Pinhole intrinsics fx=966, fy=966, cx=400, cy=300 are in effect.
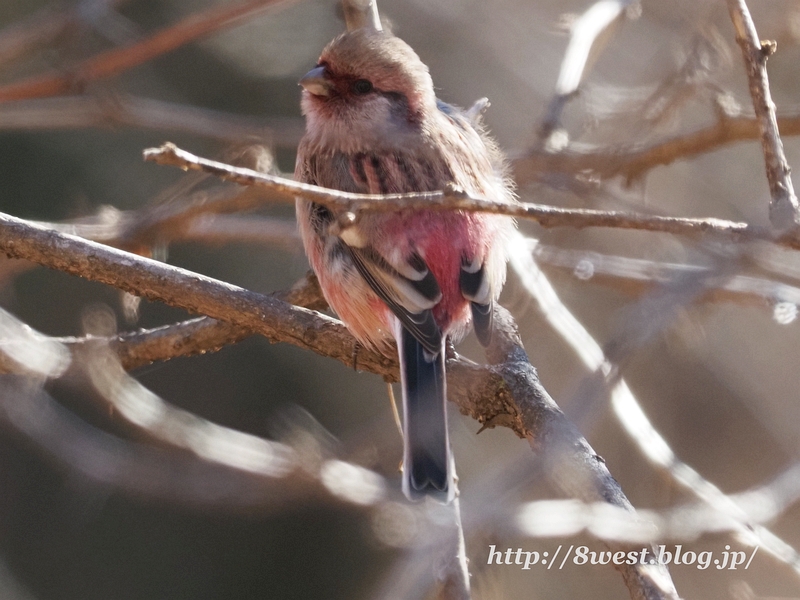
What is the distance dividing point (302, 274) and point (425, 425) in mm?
3424

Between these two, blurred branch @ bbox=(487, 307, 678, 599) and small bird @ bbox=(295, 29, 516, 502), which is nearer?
blurred branch @ bbox=(487, 307, 678, 599)

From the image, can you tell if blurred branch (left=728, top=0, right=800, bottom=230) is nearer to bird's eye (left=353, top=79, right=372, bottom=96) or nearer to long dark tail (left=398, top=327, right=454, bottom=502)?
long dark tail (left=398, top=327, right=454, bottom=502)

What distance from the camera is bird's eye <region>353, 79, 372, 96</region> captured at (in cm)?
369

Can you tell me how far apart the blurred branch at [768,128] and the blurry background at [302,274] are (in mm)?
1655

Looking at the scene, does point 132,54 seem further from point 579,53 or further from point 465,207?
point 465,207

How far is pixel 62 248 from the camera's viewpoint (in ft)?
9.66

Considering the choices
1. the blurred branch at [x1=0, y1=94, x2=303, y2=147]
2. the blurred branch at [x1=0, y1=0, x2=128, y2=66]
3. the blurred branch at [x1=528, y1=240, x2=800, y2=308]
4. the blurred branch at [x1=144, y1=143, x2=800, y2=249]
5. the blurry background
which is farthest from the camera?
the blurry background

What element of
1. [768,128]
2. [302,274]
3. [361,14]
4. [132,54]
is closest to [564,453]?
[768,128]

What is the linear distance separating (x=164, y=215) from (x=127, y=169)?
10.3ft

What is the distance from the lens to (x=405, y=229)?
327 centimetres

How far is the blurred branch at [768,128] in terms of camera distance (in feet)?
6.52

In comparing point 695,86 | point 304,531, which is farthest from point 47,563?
point 695,86

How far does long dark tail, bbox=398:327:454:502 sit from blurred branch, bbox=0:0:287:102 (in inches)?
61.1

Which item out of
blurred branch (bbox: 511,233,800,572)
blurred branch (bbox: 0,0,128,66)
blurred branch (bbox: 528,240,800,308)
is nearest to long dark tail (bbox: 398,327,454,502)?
blurred branch (bbox: 511,233,800,572)
